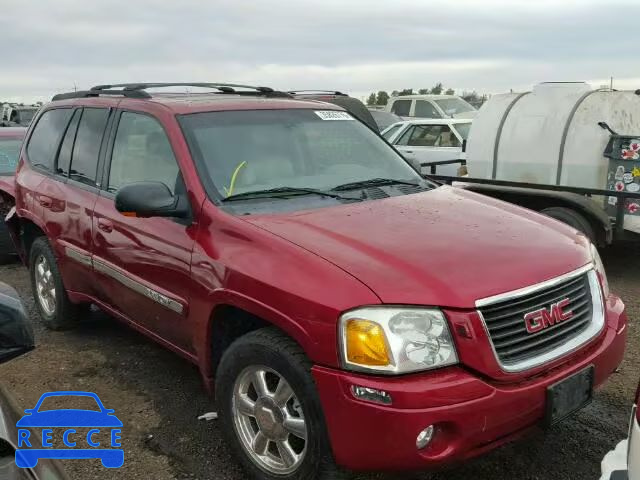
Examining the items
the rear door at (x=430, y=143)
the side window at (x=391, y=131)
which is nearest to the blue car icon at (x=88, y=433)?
the rear door at (x=430, y=143)

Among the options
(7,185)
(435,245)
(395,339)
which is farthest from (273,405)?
(7,185)

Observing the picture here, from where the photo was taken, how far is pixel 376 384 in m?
2.39

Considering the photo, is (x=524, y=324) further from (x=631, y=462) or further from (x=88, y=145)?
(x=88, y=145)

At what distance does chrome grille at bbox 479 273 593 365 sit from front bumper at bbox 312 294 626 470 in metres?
0.14

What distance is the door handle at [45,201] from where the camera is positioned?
4798 millimetres

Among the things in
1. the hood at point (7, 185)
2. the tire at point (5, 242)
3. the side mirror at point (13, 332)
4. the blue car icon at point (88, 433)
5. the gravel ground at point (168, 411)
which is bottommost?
the gravel ground at point (168, 411)

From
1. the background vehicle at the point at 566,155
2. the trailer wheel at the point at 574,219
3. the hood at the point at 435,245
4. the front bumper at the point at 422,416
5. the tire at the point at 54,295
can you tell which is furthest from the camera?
the background vehicle at the point at 566,155

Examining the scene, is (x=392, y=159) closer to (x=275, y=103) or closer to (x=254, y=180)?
(x=275, y=103)

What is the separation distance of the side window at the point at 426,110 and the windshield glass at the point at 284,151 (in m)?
12.3

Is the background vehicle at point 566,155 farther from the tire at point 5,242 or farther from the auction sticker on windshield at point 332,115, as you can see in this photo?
the tire at point 5,242

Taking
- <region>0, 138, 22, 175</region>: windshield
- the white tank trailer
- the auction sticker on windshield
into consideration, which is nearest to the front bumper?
the auction sticker on windshield

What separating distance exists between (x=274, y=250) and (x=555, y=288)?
4.03 feet

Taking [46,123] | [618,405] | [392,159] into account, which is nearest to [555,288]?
[618,405]

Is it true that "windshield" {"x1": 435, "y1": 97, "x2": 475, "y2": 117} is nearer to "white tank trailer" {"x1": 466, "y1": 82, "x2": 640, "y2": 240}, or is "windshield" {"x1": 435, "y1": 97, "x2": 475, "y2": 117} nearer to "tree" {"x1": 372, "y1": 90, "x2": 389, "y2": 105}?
"white tank trailer" {"x1": 466, "y1": 82, "x2": 640, "y2": 240}
